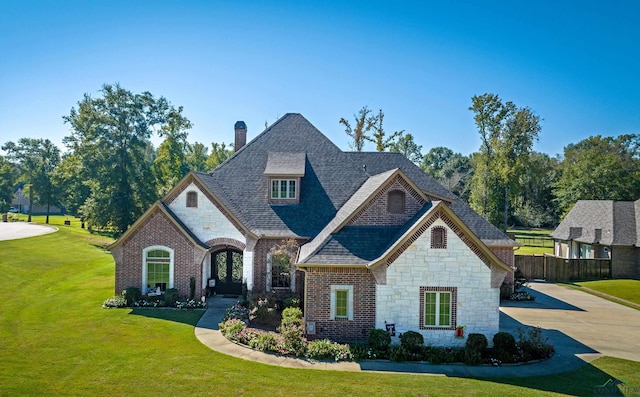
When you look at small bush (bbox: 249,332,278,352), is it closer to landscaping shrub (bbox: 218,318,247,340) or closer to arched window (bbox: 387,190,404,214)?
landscaping shrub (bbox: 218,318,247,340)

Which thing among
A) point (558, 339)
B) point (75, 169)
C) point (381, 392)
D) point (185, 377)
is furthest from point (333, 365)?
point (75, 169)

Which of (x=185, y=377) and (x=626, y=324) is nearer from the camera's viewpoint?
(x=185, y=377)

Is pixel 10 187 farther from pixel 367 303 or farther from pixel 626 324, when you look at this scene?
pixel 626 324

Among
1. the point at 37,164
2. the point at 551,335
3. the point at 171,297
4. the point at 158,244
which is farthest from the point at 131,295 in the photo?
the point at 37,164

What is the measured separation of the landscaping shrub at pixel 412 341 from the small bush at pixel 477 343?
5.79 feet

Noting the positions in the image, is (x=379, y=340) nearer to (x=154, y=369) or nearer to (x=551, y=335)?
(x=154, y=369)

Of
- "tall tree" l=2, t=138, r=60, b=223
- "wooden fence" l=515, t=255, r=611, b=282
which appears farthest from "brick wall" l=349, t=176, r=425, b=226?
"tall tree" l=2, t=138, r=60, b=223

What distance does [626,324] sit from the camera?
19.3 m

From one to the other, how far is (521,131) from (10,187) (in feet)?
310

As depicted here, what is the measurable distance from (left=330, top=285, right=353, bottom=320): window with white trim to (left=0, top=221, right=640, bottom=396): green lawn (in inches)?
120

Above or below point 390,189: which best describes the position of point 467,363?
below

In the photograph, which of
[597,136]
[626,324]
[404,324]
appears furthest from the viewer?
[597,136]

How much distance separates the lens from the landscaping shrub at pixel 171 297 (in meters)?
18.7

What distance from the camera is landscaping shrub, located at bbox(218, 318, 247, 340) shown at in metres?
14.9
